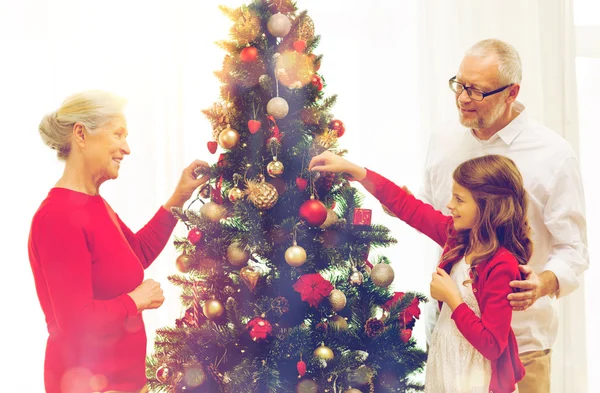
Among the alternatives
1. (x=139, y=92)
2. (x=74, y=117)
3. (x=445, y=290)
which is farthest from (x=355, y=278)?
(x=139, y=92)

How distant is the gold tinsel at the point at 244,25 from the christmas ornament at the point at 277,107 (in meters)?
0.22

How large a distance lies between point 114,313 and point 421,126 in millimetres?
2122

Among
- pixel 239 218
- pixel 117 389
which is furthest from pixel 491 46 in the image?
pixel 117 389

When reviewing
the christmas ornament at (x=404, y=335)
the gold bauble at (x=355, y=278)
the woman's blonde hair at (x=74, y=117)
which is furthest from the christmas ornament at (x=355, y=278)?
the woman's blonde hair at (x=74, y=117)

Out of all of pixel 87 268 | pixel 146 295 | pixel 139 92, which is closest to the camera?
pixel 87 268

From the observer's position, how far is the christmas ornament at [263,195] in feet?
6.87

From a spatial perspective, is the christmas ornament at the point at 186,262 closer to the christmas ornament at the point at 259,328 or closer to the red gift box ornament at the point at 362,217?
the christmas ornament at the point at 259,328

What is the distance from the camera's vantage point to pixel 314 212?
208cm

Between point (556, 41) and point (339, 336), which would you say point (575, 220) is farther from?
point (556, 41)

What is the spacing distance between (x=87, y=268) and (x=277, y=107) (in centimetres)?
76

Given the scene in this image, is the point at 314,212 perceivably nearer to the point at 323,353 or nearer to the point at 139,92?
the point at 323,353

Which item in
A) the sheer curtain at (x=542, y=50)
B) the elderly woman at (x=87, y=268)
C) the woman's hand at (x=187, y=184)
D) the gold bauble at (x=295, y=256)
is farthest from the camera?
the sheer curtain at (x=542, y=50)

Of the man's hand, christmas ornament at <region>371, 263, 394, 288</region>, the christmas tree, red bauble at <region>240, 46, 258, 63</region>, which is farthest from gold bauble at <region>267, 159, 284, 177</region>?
the man's hand

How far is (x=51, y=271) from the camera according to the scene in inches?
73.0
